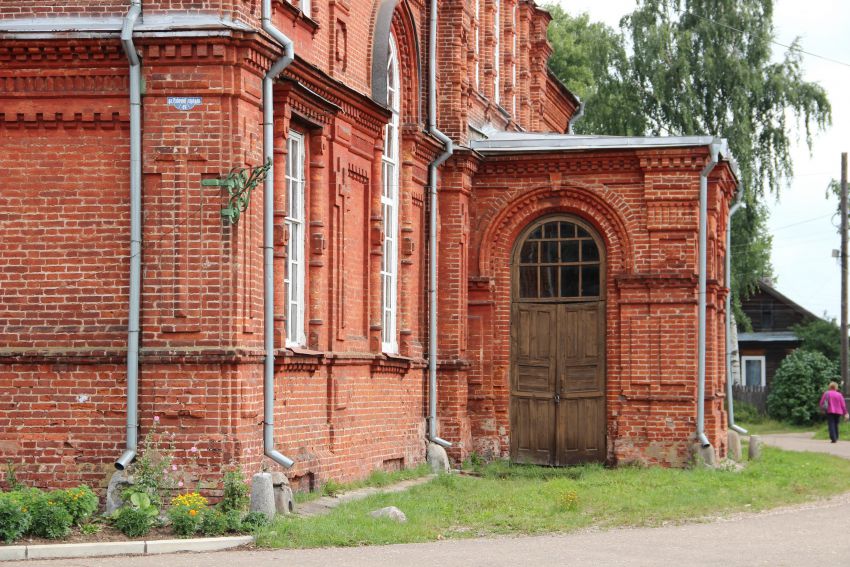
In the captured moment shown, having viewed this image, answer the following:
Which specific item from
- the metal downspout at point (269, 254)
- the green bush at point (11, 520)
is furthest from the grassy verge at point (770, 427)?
the green bush at point (11, 520)

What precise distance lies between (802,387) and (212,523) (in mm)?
28976

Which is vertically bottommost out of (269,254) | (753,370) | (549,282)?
(753,370)

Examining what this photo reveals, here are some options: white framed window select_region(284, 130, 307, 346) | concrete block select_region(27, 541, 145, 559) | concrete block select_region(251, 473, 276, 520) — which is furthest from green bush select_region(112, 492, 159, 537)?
white framed window select_region(284, 130, 307, 346)

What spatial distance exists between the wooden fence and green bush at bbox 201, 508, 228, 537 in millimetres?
31396

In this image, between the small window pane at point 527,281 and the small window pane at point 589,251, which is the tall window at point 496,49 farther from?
the small window pane at point 589,251

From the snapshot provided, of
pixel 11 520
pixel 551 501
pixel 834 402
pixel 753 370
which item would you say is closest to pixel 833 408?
pixel 834 402

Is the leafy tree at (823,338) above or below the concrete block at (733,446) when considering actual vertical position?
above

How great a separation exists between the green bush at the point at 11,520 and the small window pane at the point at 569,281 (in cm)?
1172

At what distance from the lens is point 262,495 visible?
1283 centimetres

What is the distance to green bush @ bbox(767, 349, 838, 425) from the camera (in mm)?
38750

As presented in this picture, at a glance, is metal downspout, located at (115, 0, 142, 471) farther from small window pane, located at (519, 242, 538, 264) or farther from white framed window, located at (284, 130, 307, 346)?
small window pane, located at (519, 242, 538, 264)

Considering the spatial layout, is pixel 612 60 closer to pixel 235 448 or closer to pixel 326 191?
pixel 326 191

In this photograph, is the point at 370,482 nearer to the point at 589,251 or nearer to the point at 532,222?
the point at 589,251

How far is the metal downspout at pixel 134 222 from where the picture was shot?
13320 mm
